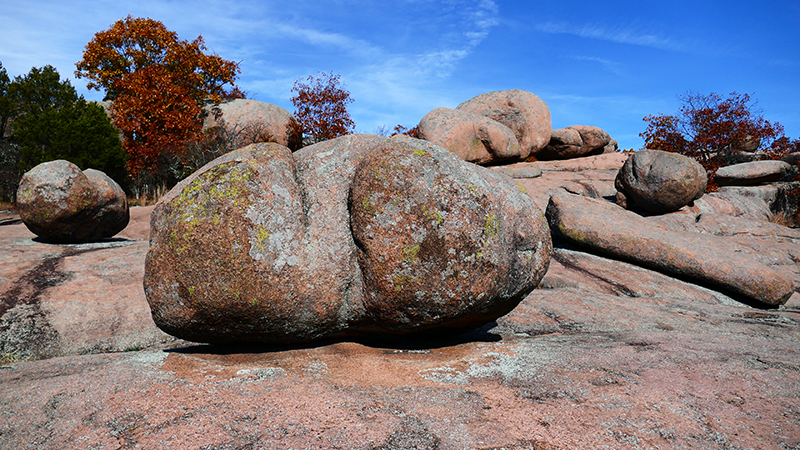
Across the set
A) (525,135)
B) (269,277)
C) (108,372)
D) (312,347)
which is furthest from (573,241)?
(525,135)

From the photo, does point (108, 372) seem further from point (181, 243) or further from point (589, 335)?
point (589, 335)

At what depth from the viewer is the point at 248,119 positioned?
22.2m

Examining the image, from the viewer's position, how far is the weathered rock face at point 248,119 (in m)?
22.0

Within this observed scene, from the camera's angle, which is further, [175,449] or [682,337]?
[682,337]

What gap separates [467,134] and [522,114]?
161 inches

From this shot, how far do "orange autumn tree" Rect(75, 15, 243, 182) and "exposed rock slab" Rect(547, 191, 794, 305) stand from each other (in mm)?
18040

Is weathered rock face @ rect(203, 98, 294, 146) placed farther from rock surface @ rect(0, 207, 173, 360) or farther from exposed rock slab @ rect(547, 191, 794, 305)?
exposed rock slab @ rect(547, 191, 794, 305)

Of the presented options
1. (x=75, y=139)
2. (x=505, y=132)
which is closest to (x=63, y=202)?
(x=75, y=139)

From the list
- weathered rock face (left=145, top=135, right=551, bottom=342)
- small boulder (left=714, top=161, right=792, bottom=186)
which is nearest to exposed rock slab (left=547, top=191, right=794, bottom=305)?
weathered rock face (left=145, top=135, right=551, bottom=342)

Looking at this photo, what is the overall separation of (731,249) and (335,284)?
873 centimetres

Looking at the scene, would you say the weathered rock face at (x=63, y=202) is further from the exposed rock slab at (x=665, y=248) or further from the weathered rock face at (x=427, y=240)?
the exposed rock slab at (x=665, y=248)

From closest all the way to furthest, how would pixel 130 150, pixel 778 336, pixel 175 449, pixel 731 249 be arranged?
pixel 175 449 < pixel 778 336 < pixel 731 249 < pixel 130 150

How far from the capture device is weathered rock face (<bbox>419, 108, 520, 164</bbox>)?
1706 cm

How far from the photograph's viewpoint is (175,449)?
2.39 m
